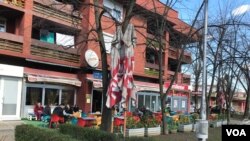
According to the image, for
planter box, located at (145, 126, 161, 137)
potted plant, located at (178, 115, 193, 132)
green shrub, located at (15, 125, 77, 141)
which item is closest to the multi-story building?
potted plant, located at (178, 115, 193, 132)

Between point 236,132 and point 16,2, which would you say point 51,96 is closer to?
point 16,2

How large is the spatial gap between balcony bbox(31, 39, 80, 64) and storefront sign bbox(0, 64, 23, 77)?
1.78 m

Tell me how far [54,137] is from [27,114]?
17.1m

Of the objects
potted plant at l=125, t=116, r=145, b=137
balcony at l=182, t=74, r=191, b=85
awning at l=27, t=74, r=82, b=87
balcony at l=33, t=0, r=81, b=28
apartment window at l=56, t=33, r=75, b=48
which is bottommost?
potted plant at l=125, t=116, r=145, b=137

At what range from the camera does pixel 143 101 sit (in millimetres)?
39062

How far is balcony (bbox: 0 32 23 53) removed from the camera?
2306cm

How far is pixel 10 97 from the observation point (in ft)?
77.8

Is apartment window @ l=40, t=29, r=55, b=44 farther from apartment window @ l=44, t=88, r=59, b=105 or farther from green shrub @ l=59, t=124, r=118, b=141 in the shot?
green shrub @ l=59, t=124, r=118, b=141

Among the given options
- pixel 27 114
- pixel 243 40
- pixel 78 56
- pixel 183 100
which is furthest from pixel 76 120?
pixel 183 100

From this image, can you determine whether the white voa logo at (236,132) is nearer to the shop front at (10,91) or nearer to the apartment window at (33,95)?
the shop front at (10,91)

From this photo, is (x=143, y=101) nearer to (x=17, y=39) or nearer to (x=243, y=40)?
(x=243, y=40)

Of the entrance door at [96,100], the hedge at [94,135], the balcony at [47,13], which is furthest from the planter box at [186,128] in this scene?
the hedge at [94,135]

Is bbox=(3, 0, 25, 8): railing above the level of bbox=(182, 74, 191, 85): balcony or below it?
above

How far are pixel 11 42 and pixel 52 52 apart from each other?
141 inches
